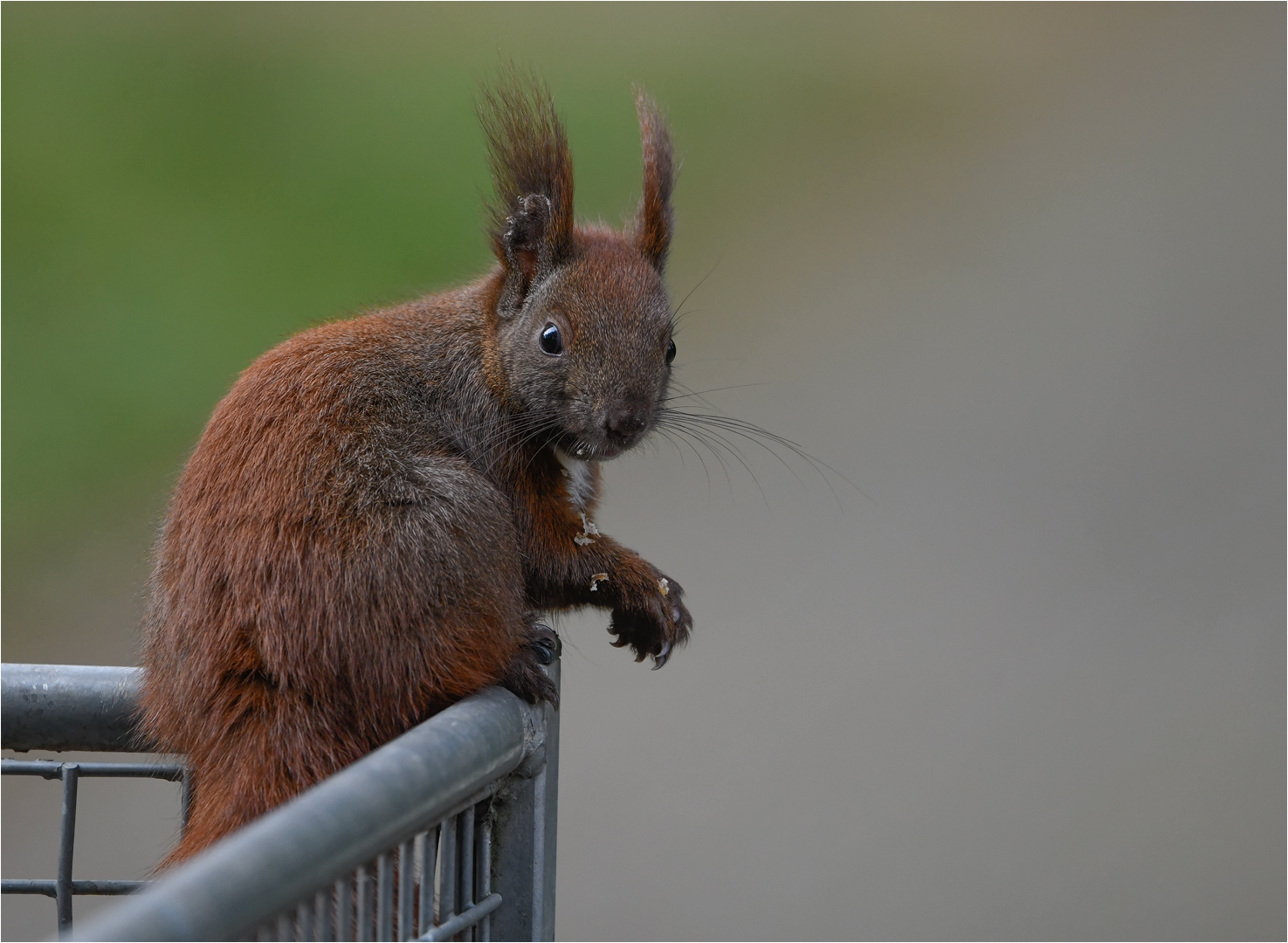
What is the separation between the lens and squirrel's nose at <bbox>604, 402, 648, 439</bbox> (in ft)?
5.26

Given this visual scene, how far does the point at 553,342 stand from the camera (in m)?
1.64

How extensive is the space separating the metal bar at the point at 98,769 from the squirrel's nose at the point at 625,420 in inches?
24.6

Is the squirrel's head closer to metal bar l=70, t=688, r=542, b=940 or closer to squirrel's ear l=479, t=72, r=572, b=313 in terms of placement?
squirrel's ear l=479, t=72, r=572, b=313

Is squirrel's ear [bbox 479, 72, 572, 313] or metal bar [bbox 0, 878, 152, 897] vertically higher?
squirrel's ear [bbox 479, 72, 572, 313]

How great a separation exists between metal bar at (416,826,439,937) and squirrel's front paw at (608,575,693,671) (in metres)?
0.67

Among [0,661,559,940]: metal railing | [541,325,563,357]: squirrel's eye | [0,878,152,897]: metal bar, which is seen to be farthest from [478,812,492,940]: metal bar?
[541,325,563,357]: squirrel's eye

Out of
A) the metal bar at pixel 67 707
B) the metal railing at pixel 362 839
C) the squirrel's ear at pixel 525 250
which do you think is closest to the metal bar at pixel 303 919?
the metal railing at pixel 362 839

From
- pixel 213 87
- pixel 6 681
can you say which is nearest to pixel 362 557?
pixel 6 681

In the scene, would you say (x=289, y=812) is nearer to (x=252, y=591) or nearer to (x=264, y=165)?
(x=252, y=591)

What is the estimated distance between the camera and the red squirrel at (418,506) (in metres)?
1.23

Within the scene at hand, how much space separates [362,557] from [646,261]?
2.20ft

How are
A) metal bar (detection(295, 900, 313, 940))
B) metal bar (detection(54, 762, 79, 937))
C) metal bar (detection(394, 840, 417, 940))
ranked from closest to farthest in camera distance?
metal bar (detection(295, 900, 313, 940))
metal bar (detection(394, 840, 417, 940))
metal bar (detection(54, 762, 79, 937))

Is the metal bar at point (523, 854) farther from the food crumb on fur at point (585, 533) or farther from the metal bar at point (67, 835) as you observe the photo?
the food crumb on fur at point (585, 533)

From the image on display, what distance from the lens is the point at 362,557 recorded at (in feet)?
4.19
